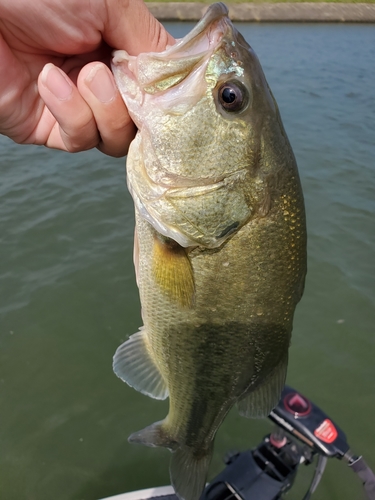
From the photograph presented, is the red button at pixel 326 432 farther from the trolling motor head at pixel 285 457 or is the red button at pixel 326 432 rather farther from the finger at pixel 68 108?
the finger at pixel 68 108

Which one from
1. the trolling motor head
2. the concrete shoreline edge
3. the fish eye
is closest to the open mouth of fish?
the fish eye

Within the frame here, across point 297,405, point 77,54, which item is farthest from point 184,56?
point 297,405

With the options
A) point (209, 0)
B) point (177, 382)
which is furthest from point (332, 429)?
point (209, 0)

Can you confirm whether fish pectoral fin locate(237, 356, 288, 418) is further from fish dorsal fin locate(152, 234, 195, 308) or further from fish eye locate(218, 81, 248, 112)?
fish eye locate(218, 81, 248, 112)

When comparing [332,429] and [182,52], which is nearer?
[182,52]

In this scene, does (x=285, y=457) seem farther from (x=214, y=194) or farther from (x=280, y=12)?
(x=280, y=12)

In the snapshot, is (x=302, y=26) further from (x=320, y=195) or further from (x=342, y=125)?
(x=320, y=195)

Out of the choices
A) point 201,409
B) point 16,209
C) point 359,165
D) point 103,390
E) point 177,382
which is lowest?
point 103,390
